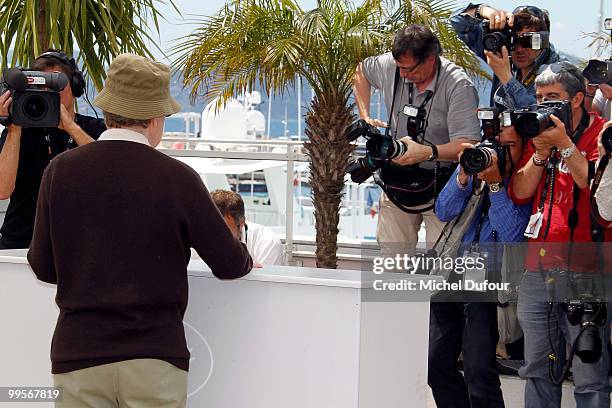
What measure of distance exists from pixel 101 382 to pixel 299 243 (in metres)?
5.26

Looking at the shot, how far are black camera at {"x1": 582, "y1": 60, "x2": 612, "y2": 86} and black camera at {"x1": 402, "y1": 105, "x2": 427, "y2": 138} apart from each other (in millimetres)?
933

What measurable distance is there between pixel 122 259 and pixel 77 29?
4625mm

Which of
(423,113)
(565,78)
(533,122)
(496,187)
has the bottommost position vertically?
(496,187)

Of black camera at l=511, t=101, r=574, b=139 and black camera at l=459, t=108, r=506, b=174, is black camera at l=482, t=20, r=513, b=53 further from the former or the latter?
black camera at l=511, t=101, r=574, b=139

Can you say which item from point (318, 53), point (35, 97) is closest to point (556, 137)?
point (35, 97)

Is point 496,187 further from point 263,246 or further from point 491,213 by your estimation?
point 263,246

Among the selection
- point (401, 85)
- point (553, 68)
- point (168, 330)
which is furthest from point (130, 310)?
point (401, 85)

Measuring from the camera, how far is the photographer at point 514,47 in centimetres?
454

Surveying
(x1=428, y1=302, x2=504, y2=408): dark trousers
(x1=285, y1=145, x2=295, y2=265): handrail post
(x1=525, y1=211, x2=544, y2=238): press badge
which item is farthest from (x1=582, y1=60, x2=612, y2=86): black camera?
(x1=285, y1=145, x2=295, y2=265): handrail post

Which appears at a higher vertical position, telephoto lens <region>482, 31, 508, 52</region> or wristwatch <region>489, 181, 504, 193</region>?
telephoto lens <region>482, 31, 508, 52</region>

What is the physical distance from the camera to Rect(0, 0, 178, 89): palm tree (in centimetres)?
697

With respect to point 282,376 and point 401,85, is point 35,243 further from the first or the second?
point 401,85

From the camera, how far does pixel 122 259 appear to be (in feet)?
9.58

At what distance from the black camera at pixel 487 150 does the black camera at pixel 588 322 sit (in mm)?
674
